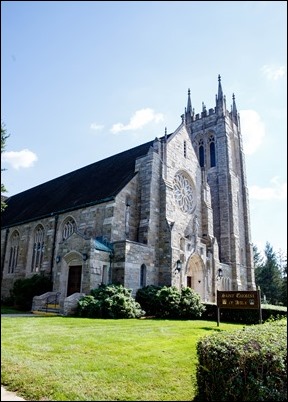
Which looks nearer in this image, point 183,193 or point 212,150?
point 183,193

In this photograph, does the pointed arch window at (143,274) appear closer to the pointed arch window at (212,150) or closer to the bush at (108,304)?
the bush at (108,304)

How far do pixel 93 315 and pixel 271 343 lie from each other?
11938mm

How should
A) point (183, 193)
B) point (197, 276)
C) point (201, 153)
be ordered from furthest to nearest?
point (201, 153), point (183, 193), point (197, 276)

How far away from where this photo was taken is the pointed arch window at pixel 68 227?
81.5ft

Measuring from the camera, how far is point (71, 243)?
1933 cm

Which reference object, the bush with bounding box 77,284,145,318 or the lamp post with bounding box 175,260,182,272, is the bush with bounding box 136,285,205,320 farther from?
the lamp post with bounding box 175,260,182,272

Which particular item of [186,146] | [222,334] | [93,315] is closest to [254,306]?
[93,315]

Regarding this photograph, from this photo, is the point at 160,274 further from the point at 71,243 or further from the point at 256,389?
the point at 256,389

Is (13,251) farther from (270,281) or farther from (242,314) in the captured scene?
(270,281)

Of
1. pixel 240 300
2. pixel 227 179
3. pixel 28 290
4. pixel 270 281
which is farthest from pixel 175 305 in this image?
pixel 270 281

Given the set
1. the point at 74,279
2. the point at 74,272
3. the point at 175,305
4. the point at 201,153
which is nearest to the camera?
the point at 175,305

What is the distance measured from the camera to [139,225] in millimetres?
22438

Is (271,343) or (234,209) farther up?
(234,209)

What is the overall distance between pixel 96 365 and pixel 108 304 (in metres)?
9.57
